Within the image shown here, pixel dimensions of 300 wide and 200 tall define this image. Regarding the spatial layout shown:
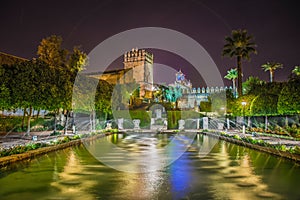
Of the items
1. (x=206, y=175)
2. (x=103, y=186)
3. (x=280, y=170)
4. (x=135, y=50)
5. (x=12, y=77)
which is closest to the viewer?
(x=103, y=186)

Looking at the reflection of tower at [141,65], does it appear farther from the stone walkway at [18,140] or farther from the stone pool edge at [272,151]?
the stone pool edge at [272,151]

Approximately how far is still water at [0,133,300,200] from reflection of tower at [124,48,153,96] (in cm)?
9501

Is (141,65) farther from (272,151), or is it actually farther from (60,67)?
(272,151)

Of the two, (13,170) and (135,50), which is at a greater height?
(135,50)

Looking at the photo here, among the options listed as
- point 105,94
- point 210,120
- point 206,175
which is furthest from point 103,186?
point 210,120

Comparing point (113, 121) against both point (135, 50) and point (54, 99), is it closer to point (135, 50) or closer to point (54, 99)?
point (54, 99)

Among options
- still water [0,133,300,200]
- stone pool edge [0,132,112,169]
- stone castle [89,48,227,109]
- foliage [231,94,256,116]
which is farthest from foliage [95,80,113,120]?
stone castle [89,48,227,109]

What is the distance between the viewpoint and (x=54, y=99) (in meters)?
22.4

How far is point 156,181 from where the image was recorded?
8.76 metres

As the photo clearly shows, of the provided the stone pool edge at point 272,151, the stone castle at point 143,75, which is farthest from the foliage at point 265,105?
the stone castle at point 143,75

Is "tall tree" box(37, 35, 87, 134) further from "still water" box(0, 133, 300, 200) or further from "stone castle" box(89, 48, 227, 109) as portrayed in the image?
"stone castle" box(89, 48, 227, 109)

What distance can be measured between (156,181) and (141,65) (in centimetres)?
11091

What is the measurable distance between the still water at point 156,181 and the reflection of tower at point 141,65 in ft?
312

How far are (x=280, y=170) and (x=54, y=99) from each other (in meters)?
16.5
